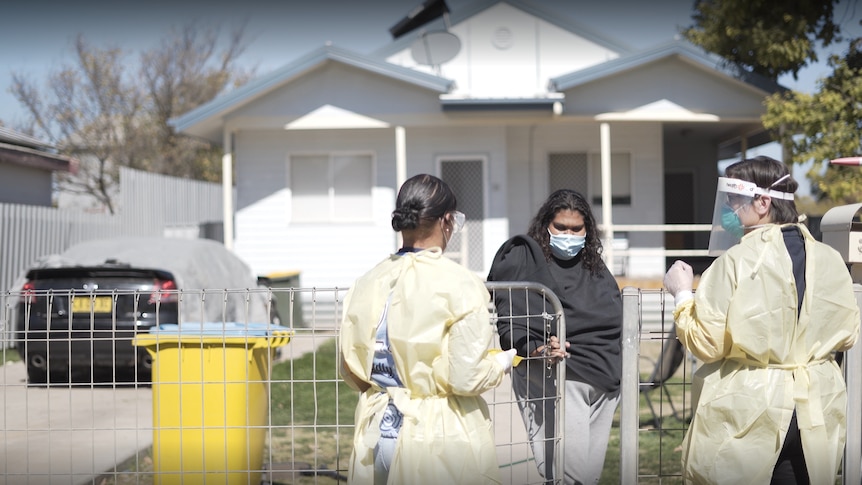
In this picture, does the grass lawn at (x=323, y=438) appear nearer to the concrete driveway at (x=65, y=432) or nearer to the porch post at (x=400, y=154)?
the concrete driveway at (x=65, y=432)

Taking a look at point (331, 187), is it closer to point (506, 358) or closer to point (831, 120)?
point (831, 120)

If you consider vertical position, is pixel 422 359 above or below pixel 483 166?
below

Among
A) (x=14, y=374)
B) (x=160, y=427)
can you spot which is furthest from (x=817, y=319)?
(x=14, y=374)

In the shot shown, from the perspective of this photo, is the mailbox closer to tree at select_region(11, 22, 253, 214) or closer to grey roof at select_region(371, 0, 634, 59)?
grey roof at select_region(371, 0, 634, 59)

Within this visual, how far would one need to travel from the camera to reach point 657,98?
15.6 meters

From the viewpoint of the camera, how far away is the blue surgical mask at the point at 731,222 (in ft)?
11.5

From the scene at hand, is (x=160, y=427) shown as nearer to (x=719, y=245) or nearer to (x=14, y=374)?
(x=14, y=374)

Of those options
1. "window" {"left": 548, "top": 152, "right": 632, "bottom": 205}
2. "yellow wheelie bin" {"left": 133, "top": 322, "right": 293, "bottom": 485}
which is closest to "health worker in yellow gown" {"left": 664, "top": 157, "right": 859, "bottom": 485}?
"yellow wheelie bin" {"left": 133, "top": 322, "right": 293, "bottom": 485}

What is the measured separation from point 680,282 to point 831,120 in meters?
11.3

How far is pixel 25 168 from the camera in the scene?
1888cm

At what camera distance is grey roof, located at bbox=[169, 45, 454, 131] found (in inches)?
592

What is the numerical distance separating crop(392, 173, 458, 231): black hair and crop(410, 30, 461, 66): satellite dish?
14.1 meters

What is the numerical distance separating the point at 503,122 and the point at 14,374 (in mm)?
11285

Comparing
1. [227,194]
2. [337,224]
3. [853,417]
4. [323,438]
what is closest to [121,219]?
[227,194]
